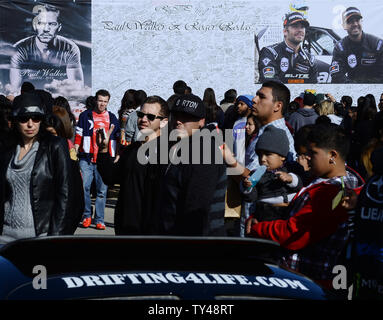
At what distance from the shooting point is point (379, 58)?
1730 cm

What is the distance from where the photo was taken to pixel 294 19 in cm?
1688

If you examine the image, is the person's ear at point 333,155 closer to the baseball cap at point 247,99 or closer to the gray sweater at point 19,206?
the gray sweater at point 19,206

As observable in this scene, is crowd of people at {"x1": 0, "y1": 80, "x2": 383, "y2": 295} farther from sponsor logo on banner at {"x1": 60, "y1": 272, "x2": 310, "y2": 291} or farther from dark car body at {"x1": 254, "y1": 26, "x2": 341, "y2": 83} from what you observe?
dark car body at {"x1": 254, "y1": 26, "x2": 341, "y2": 83}

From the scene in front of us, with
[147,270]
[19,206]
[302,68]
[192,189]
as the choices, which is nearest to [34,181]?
[19,206]

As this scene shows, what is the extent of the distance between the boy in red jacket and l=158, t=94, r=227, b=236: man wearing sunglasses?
27cm

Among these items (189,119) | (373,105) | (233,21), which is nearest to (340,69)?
(233,21)

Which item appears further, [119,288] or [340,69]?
[340,69]

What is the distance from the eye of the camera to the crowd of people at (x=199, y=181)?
365 centimetres

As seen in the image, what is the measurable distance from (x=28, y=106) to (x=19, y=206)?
2.20ft

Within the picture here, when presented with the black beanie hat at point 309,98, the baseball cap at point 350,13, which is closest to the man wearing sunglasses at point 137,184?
the black beanie hat at point 309,98

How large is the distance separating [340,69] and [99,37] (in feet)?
19.9

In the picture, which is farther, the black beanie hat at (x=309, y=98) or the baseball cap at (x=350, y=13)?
the baseball cap at (x=350, y=13)

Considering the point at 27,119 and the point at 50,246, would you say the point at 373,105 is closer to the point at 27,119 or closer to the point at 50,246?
the point at 27,119

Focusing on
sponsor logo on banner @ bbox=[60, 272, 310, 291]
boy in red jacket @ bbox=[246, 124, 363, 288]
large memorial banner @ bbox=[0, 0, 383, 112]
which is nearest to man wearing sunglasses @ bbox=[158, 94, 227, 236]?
boy in red jacket @ bbox=[246, 124, 363, 288]
